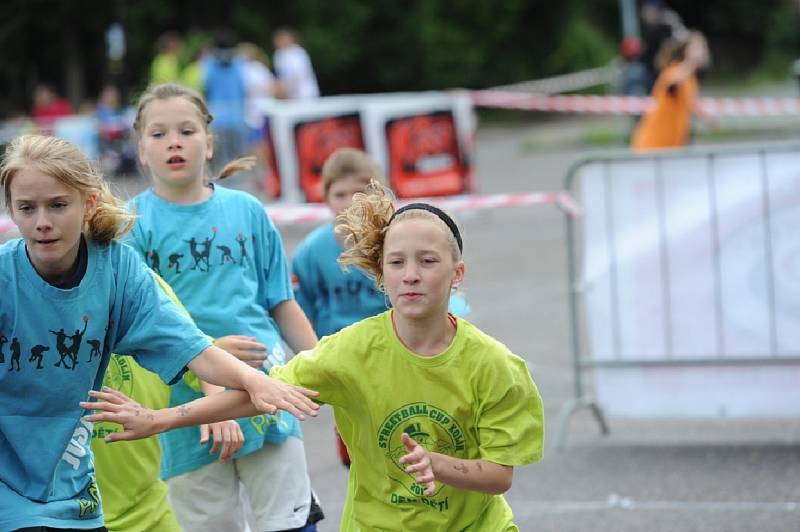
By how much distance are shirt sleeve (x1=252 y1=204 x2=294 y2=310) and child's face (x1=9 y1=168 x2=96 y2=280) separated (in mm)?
1303

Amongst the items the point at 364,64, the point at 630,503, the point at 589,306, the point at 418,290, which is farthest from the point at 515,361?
the point at 364,64

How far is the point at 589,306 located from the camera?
303 inches

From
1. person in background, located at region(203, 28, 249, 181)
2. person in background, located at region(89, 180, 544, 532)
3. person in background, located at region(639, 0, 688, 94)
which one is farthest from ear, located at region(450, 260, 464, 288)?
person in background, located at region(639, 0, 688, 94)

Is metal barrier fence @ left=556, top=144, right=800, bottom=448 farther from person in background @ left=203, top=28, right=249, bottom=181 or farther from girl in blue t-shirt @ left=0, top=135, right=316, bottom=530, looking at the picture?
person in background @ left=203, top=28, right=249, bottom=181

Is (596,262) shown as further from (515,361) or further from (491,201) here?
(515,361)

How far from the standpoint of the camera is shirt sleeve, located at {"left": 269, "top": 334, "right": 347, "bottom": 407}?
3.78 m

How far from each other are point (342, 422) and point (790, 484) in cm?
356

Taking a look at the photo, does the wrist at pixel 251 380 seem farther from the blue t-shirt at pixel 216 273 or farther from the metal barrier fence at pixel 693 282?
the metal barrier fence at pixel 693 282

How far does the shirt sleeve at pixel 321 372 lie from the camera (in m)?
3.78

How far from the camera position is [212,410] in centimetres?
373

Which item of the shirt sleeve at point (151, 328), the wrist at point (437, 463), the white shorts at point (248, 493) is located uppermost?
the shirt sleeve at point (151, 328)

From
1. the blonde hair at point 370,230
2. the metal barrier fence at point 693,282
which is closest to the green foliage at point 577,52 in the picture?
the metal barrier fence at point 693,282

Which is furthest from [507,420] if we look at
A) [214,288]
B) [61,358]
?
[214,288]

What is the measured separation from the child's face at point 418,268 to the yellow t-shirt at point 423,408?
4.5 inches
